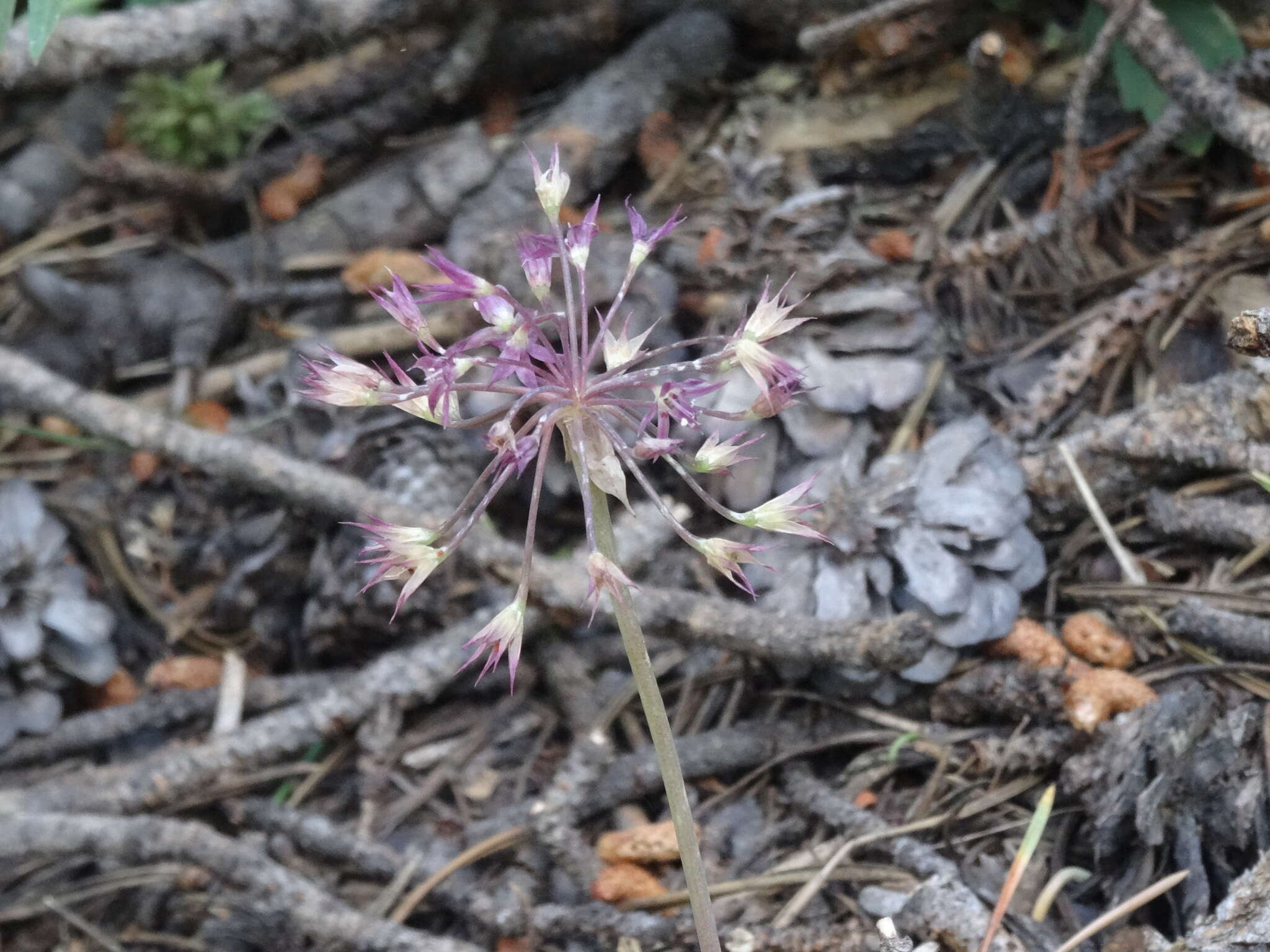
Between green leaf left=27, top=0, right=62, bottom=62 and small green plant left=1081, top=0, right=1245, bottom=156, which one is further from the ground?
green leaf left=27, top=0, right=62, bottom=62

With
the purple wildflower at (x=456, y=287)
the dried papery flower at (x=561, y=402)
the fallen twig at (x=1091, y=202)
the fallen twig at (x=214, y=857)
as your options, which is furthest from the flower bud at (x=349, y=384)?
the fallen twig at (x=1091, y=202)

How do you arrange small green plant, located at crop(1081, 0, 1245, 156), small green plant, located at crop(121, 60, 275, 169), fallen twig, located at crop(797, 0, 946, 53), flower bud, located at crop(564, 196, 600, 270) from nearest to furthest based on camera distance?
1. flower bud, located at crop(564, 196, 600, 270)
2. small green plant, located at crop(1081, 0, 1245, 156)
3. fallen twig, located at crop(797, 0, 946, 53)
4. small green plant, located at crop(121, 60, 275, 169)

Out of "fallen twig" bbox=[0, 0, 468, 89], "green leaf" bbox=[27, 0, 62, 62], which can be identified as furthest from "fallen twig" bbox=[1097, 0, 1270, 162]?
"green leaf" bbox=[27, 0, 62, 62]

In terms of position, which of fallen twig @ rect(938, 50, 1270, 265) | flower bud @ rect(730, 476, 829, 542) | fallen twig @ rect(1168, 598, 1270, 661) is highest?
flower bud @ rect(730, 476, 829, 542)

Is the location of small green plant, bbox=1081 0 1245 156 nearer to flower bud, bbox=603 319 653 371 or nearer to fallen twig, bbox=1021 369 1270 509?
fallen twig, bbox=1021 369 1270 509

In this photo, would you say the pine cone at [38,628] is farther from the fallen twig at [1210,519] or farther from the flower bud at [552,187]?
the fallen twig at [1210,519]
